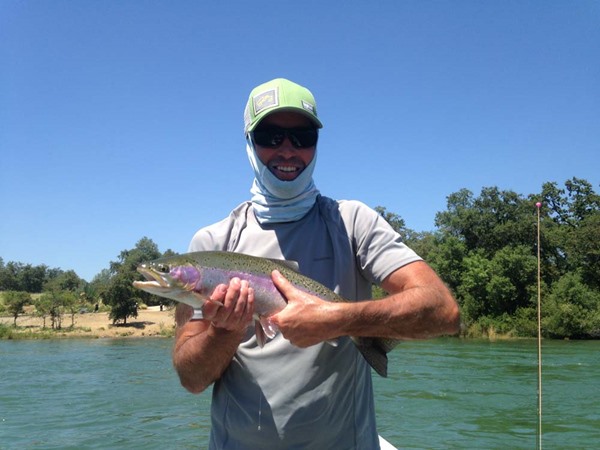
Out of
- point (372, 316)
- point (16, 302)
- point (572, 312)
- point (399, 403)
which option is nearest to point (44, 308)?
point (16, 302)

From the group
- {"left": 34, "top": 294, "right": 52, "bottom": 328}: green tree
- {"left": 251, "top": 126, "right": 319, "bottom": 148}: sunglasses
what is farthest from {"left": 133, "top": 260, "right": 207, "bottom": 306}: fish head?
{"left": 34, "top": 294, "right": 52, "bottom": 328}: green tree

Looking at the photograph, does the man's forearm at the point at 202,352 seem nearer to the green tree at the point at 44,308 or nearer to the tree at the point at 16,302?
the green tree at the point at 44,308

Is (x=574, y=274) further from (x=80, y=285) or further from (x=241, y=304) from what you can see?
(x=80, y=285)

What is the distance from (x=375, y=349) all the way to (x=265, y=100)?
135 centimetres

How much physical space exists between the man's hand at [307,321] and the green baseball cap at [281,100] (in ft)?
3.26

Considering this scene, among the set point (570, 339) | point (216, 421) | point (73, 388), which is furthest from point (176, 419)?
point (570, 339)

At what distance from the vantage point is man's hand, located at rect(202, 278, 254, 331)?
2.53 meters

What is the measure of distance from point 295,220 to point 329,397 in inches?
35.8

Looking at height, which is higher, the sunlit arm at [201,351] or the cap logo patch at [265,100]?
the cap logo patch at [265,100]

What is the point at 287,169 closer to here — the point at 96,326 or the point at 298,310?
the point at 298,310

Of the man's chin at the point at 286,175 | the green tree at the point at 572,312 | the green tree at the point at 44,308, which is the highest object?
the man's chin at the point at 286,175

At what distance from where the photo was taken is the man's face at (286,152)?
2910 mm

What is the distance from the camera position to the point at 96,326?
67.0 metres

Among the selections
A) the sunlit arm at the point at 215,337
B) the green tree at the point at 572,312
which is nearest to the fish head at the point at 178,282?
the sunlit arm at the point at 215,337
